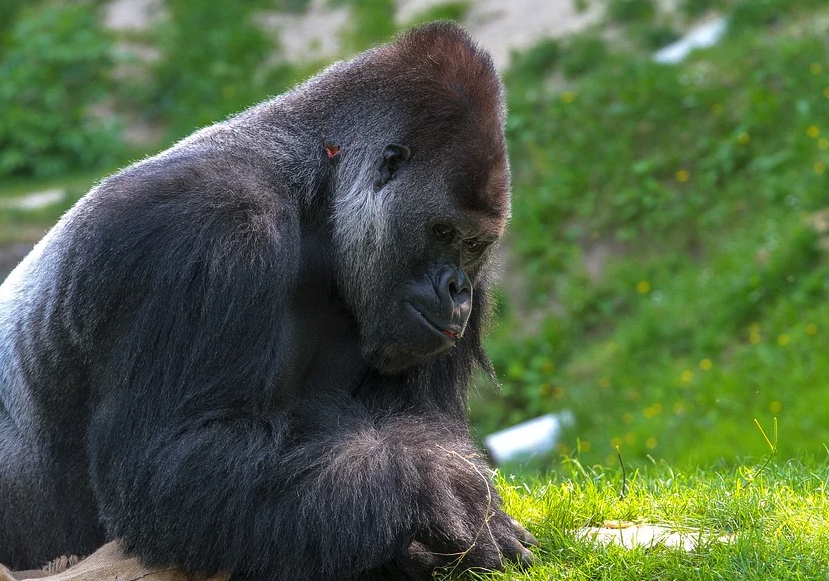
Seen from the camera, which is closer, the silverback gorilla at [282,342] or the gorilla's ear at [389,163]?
the silverback gorilla at [282,342]

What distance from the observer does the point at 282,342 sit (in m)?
4.42

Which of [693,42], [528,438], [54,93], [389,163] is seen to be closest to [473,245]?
[389,163]

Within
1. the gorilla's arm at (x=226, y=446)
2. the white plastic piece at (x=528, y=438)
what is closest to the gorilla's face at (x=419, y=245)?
the gorilla's arm at (x=226, y=446)

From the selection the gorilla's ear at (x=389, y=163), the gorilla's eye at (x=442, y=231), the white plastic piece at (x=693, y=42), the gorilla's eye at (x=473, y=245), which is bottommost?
the white plastic piece at (x=693, y=42)

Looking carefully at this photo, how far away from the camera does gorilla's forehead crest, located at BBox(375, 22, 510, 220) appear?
4.44 m

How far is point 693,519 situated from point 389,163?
1.77 meters

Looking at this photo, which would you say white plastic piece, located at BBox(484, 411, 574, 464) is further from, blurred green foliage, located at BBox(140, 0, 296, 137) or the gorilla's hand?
blurred green foliage, located at BBox(140, 0, 296, 137)

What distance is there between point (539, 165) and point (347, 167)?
7.58 metres

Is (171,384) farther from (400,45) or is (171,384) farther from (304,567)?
(400,45)

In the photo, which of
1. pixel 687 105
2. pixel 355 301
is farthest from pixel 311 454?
pixel 687 105

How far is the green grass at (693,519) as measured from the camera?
3910 mm

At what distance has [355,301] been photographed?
4.70 meters

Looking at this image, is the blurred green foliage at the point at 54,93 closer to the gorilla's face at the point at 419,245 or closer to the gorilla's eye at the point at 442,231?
the gorilla's face at the point at 419,245

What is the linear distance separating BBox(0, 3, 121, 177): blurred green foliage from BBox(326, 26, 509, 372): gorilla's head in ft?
34.8
